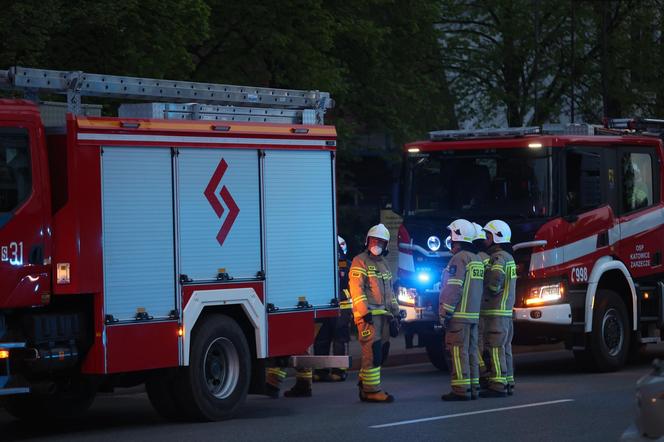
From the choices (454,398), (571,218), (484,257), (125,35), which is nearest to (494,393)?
(454,398)

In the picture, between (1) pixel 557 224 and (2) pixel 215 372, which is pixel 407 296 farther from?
(2) pixel 215 372

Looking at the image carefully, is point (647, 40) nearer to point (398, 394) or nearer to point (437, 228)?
point (437, 228)

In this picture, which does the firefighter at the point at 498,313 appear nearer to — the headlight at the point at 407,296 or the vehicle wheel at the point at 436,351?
the headlight at the point at 407,296

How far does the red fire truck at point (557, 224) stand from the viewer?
1659 cm

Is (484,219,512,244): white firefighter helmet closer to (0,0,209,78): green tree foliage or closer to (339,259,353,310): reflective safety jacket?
(339,259,353,310): reflective safety jacket

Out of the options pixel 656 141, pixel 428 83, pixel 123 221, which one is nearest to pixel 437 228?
pixel 656 141

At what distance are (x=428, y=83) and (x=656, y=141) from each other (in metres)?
13.4

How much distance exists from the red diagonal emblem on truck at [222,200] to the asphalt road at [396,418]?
1.83 meters

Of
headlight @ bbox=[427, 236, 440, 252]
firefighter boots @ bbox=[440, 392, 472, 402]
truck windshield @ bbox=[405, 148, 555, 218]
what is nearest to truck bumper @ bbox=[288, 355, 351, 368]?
firefighter boots @ bbox=[440, 392, 472, 402]

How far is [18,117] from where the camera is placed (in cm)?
1169

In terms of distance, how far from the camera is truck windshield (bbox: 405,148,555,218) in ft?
55.0

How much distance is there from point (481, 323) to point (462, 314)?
88cm

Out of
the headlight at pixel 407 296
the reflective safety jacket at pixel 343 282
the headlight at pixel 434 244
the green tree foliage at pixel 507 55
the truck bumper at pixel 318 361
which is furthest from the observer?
the green tree foliage at pixel 507 55

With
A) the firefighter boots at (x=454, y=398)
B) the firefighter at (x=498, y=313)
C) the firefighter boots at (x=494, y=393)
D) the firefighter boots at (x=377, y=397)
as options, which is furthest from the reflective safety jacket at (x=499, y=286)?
the firefighter boots at (x=377, y=397)
